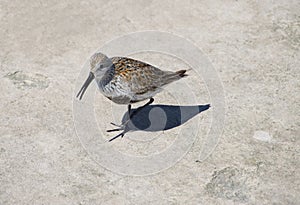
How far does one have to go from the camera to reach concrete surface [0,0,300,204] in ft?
22.4

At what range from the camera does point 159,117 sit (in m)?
8.12

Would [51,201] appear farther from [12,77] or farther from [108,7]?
[108,7]

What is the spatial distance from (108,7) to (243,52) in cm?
275


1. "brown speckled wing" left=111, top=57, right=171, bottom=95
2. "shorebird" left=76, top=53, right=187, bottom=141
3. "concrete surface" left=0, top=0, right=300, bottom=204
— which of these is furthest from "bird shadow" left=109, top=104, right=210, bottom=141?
"brown speckled wing" left=111, top=57, right=171, bottom=95

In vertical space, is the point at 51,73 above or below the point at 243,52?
below

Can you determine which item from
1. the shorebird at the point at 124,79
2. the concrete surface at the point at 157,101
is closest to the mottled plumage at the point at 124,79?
the shorebird at the point at 124,79

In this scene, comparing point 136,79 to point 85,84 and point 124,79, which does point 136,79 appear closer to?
point 124,79

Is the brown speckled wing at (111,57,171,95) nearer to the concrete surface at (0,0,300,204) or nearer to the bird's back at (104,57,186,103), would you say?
the bird's back at (104,57,186,103)

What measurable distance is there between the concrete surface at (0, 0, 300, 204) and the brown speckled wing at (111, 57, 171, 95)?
0.72m

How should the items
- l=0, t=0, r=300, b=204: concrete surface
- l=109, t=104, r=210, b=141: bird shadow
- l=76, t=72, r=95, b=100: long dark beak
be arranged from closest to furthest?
l=0, t=0, r=300, b=204: concrete surface, l=76, t=72, r=95, b=100: long dark beak, l=109, t=104, r=210, b=141: bird shadow

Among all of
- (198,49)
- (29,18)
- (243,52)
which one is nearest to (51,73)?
(29,18)

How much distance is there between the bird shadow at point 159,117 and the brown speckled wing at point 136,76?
582mm

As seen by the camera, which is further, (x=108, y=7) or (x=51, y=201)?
(x=108, y=7)

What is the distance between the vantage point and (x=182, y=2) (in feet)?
34.0
